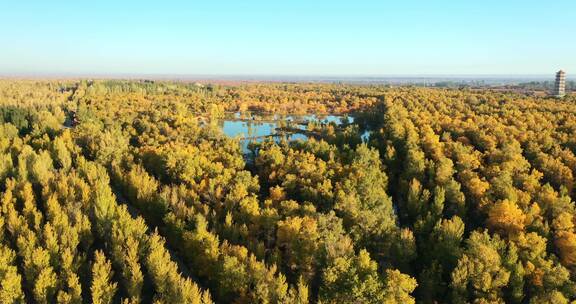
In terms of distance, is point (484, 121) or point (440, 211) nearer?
point (440, 211)

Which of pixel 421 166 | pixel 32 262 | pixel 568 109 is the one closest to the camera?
pixel 32 262

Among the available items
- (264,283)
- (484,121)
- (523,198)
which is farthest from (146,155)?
(484,121)

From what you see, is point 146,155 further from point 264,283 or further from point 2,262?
point 264,283

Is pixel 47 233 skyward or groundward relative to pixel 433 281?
skyward

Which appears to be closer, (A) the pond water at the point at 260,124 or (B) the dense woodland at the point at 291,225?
(B) the dense woodland at the point at 291,225

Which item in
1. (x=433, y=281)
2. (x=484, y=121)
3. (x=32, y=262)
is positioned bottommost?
(x=433, y=281)

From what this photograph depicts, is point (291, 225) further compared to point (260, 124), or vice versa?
point (260, 124)

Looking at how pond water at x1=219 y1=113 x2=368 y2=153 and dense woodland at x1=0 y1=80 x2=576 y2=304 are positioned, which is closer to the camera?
dense woodland at x1=0 y1=80 x2=576 y2=304

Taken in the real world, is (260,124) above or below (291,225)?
above
